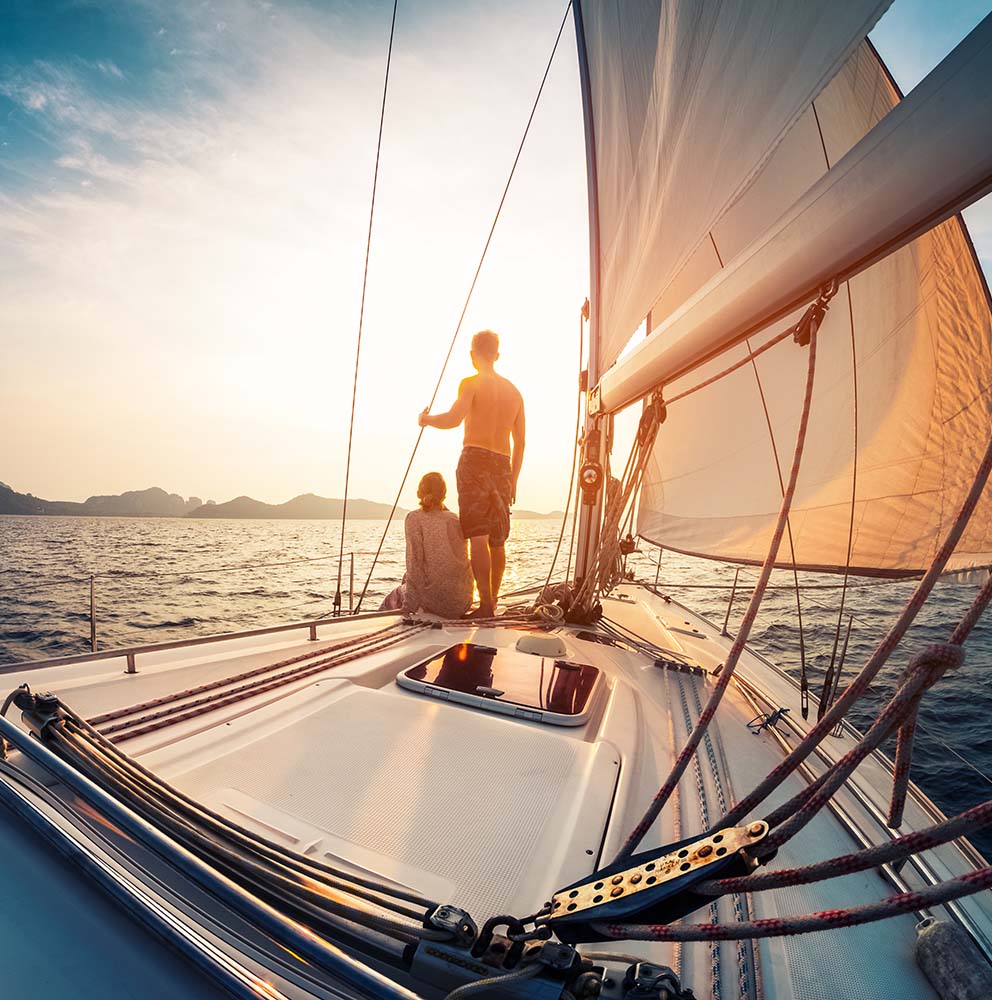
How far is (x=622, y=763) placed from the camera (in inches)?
53.9

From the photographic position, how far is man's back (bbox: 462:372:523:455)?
318 centimetres

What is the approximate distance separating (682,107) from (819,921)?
230cm

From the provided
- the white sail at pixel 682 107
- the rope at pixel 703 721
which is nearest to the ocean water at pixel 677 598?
the rope at pixel 703 721

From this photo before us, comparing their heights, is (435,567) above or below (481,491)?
below

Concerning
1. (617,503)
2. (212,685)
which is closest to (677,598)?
(617,503)

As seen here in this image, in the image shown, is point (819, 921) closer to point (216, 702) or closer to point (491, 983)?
point (491, 983)

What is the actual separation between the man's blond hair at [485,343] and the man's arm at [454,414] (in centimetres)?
21

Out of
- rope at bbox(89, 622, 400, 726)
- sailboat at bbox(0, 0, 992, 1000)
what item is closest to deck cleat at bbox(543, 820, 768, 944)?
sailboat at bbox(0, 0, 992, 1000)

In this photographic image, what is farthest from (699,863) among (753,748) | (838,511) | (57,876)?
(838,511)

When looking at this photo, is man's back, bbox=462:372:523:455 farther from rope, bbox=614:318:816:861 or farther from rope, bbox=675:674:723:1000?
rope, bbox=614:318:816:861

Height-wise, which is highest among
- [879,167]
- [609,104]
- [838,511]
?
[609,104]

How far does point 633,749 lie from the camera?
1.49 metres

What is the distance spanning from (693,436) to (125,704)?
3.92 metres

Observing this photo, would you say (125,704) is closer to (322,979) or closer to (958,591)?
(322,979)
